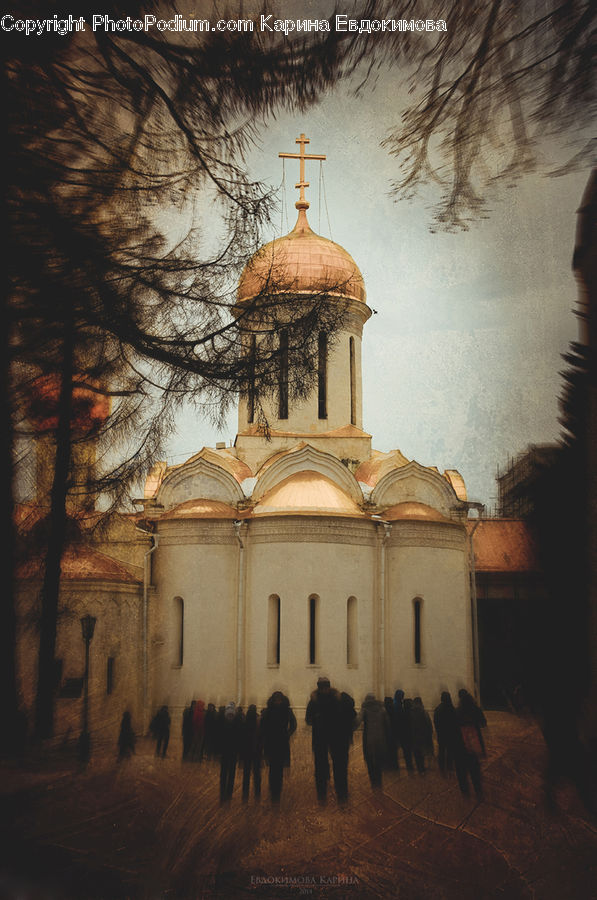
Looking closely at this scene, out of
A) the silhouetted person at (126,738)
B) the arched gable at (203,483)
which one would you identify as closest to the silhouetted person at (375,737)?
the silhouetted person at (126,738)

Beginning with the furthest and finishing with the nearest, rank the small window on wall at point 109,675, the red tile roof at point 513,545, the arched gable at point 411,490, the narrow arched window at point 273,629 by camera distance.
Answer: the narrow arched window at point 273,629 < the arched gable at point 411,490 < the small window on wall at point 109,675 < the red tile roof at point 513,545

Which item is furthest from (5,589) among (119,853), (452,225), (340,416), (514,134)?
(340,416)

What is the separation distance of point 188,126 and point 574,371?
2.44 meters

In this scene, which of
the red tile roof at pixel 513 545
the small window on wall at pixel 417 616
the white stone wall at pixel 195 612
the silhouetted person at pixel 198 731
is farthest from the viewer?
the small window on wall at pixel 417 616

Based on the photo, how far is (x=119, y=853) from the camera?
3697mm

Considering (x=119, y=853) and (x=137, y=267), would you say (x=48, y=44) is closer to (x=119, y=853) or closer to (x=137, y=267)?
(x=137, y=267)

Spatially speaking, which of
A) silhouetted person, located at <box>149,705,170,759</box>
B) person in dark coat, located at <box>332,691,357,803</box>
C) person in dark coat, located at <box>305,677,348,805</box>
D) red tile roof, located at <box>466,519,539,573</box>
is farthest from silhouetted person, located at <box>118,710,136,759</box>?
red tile roof, located at <box>466,519,539,573</box>

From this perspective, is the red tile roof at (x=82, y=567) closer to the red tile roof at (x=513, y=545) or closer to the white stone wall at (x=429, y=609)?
the white stone wall at (x=429, y=609)

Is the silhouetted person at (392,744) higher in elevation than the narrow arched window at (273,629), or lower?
lower

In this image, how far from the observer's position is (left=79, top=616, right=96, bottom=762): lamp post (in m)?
4.45

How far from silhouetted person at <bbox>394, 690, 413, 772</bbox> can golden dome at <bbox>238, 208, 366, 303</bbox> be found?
2.73 m

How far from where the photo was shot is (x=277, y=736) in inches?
190

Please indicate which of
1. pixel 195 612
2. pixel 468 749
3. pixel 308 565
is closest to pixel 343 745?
pixel 468 749

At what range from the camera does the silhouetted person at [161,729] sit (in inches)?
192
